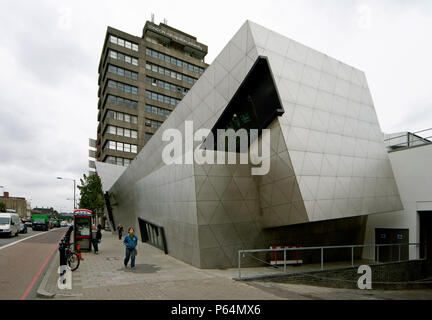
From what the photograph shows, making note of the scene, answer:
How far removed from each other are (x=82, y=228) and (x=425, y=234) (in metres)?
20.2

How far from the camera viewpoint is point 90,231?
57.0 feet

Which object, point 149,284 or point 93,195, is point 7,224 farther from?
point 149,284

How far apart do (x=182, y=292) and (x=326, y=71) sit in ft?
38.2

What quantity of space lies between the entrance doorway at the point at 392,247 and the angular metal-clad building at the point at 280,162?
211cm

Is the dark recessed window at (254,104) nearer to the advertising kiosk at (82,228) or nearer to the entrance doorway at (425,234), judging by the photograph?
the advertising kiosk at (82,228)

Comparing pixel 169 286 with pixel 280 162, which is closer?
pixel 169 286

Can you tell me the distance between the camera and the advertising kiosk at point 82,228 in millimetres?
17094

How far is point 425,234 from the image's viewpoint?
16.5 m

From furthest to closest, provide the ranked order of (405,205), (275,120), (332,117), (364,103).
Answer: (405,205) → (364,103) → (332,117) → (275,120)

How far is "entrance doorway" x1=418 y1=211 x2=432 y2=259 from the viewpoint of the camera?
52.3 feet

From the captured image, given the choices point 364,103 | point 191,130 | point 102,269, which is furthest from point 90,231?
point 364,103

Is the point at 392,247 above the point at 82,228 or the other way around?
the other way around

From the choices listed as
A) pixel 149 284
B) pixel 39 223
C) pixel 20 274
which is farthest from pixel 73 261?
pixel 39 223
